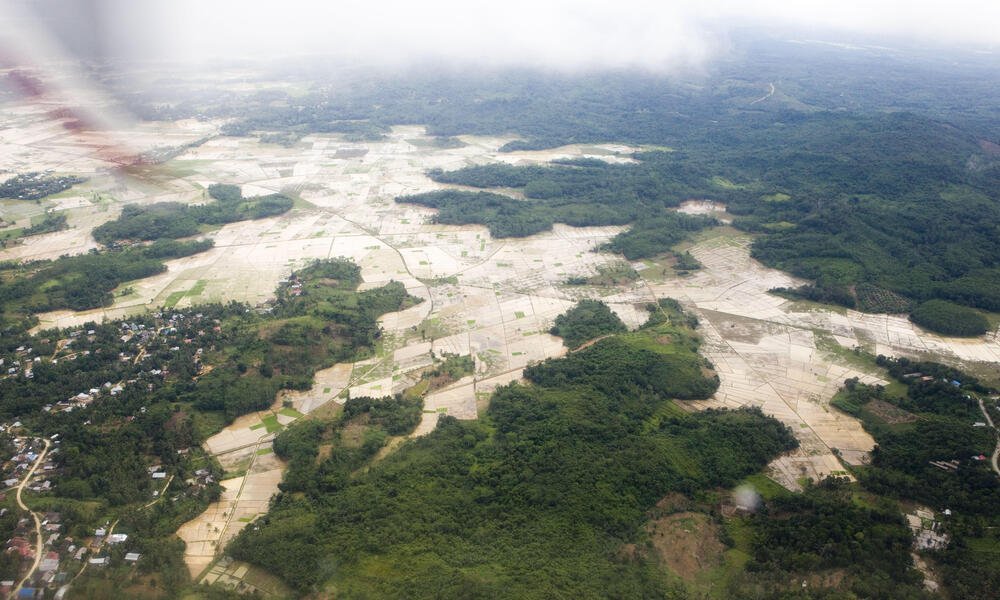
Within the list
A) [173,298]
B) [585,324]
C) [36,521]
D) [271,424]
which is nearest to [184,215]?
[173,298]

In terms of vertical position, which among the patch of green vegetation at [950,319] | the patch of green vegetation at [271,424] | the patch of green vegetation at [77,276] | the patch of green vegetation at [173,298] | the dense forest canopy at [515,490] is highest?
the patch of green vegetation at [77,276]

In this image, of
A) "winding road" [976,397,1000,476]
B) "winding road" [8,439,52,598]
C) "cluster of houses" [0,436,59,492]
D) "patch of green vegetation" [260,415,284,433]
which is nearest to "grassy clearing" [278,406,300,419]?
"patch of green vegetation" [260,415,284,433]

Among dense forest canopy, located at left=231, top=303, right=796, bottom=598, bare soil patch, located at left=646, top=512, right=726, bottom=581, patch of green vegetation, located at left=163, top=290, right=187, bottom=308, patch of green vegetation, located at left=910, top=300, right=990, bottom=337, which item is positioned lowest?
bare soil patch, located at left=646, top=512, right=726, bottom=581

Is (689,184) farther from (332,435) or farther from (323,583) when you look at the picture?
(323,583)

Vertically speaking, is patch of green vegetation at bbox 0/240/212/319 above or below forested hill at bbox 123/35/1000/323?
below

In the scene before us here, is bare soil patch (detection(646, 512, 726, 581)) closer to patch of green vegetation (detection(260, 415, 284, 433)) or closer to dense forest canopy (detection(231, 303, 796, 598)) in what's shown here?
dense forest canopy (detection(231, 303, 796, 598))

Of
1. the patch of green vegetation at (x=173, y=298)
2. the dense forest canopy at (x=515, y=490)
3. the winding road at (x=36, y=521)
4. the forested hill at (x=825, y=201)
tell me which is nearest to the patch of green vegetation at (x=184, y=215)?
the patch of green vegetation at (x=173, y=298)

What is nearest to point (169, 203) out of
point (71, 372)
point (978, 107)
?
point (71, 372)

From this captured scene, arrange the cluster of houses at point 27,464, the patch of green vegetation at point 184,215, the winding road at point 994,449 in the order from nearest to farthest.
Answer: the cluster of houses at point 27,464 < the winding road at point 994,449 < the patch of green vegetation at point 184,215

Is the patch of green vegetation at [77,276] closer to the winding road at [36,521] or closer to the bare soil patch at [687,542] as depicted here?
the winding road at [36,521]
